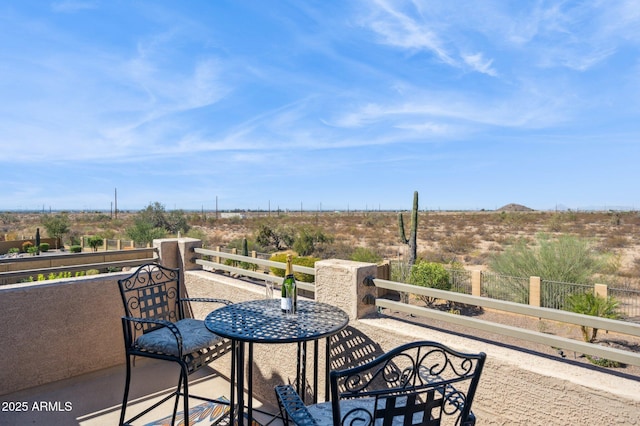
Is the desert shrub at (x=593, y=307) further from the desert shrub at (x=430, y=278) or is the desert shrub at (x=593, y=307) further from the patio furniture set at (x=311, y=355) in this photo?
the patio furniture set at (x=311, y=355)

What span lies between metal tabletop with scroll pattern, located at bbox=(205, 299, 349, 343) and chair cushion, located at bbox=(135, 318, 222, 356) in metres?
0.29

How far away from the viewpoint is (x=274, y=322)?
235cm

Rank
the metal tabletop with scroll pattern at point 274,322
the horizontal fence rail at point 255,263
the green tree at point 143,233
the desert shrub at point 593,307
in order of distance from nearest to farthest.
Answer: the metal tabletop with scroll pattern at point 274,322
the horizontal fence rail at point 255,263
the desert shrub at point 593,307
the green tree at point 143,233

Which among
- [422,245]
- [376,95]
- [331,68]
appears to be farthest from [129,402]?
[422,245]

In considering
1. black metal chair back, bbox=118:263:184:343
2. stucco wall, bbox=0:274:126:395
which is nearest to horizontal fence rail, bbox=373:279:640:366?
black metal chair back, bbox=118:263:184:343

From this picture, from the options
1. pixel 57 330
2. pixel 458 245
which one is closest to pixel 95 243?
pixel 57 330

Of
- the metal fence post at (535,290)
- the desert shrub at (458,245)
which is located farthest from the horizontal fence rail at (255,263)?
the desert shrub at (458,245)

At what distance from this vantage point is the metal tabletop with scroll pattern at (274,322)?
6.73ft

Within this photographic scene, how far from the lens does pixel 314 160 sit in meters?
38.0

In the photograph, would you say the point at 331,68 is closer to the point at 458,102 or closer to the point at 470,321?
the point at 458,102

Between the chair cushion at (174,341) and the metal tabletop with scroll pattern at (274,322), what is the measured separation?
0.29 meters

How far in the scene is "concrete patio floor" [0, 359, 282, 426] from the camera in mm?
3167

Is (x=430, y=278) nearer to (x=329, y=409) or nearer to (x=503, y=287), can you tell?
(x=503, y=287)

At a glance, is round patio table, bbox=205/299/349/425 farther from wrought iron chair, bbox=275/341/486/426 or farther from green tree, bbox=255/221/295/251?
green tree, bbox=255/221/295/251
